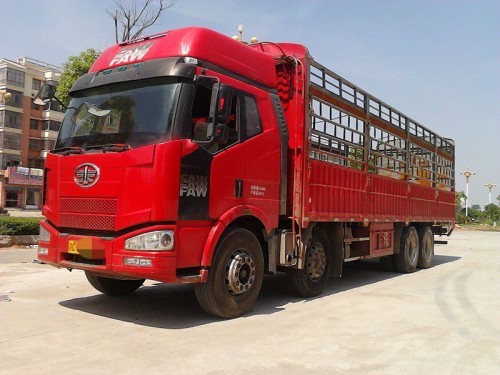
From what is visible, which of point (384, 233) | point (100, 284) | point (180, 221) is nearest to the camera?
point (180, 221)

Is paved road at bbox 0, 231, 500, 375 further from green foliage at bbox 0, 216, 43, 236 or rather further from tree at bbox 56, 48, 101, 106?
tree at bbox 56, 48, 101, 106

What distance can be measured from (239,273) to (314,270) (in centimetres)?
210

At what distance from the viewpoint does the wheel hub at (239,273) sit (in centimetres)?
579

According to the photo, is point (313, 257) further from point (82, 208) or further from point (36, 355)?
point (36, 355)

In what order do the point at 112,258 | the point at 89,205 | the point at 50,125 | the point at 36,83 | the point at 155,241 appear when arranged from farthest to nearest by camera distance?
the point at 50,125 → the point at 36,83 → the point at 89,205 → the point at 112,258 → the point at 155,241

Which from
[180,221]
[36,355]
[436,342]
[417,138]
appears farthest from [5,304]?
[417,138]

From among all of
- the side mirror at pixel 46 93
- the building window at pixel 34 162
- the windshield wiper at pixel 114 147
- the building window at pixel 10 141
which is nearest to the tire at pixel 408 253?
the windshield wiper at pixel 114 147

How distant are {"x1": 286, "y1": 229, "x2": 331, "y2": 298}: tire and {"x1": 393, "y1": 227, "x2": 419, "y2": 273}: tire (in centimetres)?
393

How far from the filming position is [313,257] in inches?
300

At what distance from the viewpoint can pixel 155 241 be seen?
16.5ft

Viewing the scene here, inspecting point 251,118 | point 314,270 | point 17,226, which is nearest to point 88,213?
point 251,118

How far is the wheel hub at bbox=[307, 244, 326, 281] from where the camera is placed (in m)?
7.57

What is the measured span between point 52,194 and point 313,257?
4.01 m

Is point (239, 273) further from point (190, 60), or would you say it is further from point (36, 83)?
point (36, 83)
